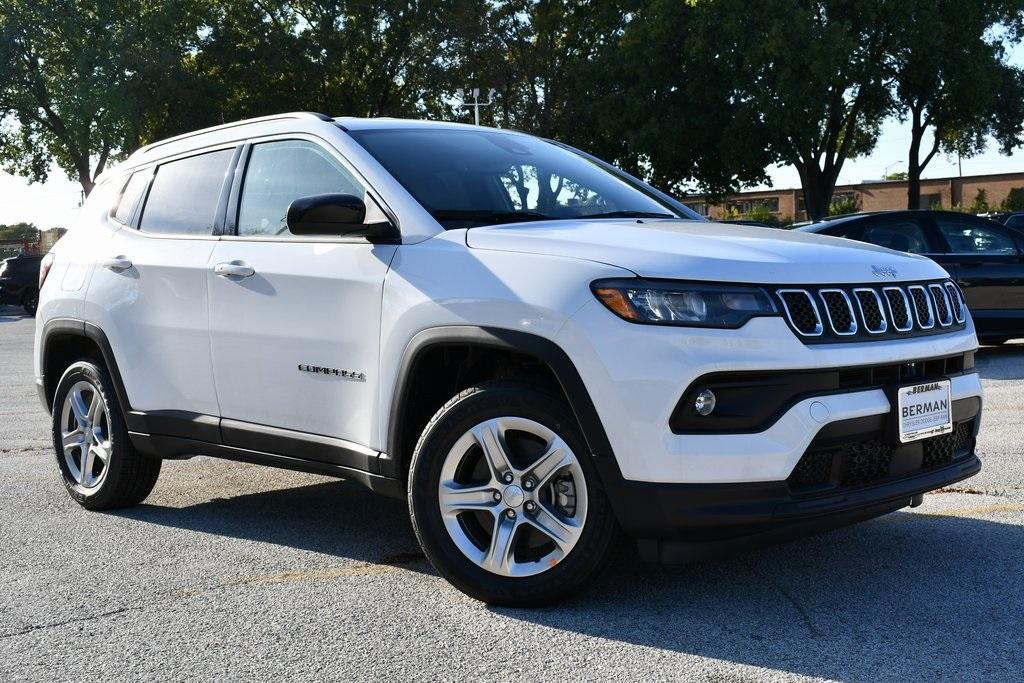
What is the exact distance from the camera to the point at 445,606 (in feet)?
13.4

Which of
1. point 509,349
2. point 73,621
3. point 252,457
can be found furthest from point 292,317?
point 73,621

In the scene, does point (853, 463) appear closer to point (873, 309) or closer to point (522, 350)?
point (873, 309)

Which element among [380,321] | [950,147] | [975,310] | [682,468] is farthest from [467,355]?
[950,147]

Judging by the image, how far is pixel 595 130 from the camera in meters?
39.7

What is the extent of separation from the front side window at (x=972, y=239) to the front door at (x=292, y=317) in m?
8.81

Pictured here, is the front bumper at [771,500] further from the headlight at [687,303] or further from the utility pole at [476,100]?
the utility pole at [476,100]

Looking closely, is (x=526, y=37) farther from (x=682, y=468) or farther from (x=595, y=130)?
(x=682, y=468)

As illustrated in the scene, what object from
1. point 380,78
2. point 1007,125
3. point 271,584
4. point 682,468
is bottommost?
point 271,584

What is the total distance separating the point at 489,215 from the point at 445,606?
1.46m

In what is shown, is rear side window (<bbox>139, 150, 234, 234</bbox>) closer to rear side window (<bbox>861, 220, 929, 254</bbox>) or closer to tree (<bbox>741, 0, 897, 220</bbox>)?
rear side window (<bbox>861, 220, 929, 254</bbox>)

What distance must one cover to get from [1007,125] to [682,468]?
3832 cm

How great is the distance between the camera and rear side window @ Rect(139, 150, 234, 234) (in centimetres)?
530

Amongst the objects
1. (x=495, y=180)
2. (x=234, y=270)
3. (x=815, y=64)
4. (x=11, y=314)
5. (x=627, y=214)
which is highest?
(x=815, y=64)

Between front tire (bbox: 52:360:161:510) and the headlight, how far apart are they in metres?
2.95
